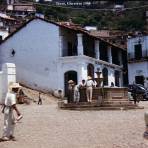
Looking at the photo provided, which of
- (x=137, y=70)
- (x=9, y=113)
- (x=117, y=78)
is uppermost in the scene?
(x=137, y=70)

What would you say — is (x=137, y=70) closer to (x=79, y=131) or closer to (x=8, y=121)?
(x=79, y=131)

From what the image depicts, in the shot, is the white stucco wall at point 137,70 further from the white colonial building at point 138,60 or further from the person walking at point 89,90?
the person walking at point 89,90

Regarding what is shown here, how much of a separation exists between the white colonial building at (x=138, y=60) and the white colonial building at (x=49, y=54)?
8221mm

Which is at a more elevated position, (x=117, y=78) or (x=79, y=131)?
(x=117, y=78)

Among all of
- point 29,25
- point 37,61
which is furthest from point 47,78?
point 29,25

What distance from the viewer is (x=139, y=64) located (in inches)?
1938

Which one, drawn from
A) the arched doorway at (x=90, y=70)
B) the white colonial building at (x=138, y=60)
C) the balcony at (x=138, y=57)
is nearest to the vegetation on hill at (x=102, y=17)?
the white colonial building at (x=138, y=60)

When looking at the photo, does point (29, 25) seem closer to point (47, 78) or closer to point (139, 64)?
point (47, 78)

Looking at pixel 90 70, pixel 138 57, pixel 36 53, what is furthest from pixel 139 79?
pixel 36 53

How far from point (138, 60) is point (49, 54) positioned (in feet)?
43.6

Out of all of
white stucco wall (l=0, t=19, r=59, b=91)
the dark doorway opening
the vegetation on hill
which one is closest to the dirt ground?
white stucco wall (l=0, t=19, r=59, b=91)

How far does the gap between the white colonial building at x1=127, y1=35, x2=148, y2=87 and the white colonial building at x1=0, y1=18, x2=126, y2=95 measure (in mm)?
8221

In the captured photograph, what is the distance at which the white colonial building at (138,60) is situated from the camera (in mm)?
48750

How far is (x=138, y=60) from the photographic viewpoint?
1928 inches
